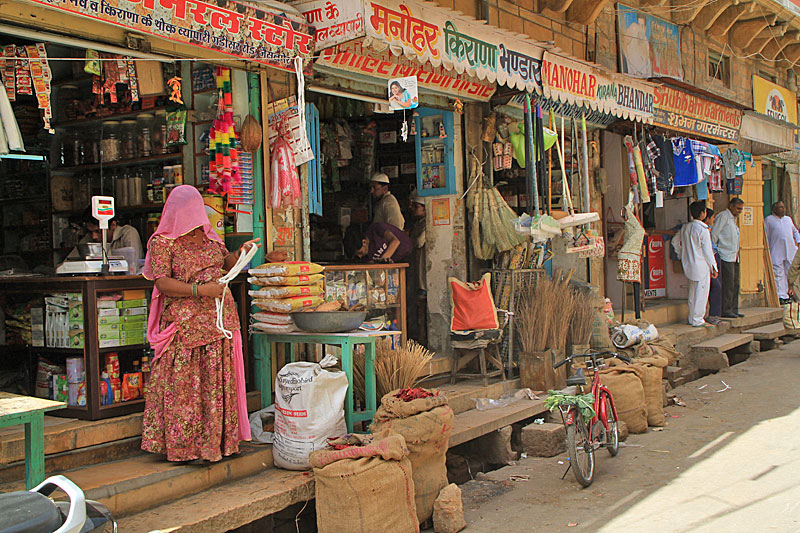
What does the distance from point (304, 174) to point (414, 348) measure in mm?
1709

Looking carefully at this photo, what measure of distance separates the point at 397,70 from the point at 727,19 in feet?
30.3

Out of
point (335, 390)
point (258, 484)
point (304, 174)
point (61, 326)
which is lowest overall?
point (258, 484)

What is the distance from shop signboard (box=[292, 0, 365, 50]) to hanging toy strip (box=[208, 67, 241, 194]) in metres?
0.75

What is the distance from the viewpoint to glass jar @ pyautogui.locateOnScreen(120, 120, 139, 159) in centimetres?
655

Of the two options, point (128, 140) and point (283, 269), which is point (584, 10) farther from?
point (283, 269)

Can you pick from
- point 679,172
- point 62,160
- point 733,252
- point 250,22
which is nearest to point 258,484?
point 250,22

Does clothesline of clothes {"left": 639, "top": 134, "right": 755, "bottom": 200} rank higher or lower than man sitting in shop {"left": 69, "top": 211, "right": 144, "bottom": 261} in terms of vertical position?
higher

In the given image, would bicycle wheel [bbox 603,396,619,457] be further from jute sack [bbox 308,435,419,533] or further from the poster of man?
the poster of man

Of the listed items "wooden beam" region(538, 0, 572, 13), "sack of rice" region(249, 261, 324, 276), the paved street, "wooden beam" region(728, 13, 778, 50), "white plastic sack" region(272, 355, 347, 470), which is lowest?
the paved street

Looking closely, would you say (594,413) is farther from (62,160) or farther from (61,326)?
(62,160)

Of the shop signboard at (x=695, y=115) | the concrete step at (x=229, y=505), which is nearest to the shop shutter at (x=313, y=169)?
the concrete step at (x=229, y=505)

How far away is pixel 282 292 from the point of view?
5.33 meters

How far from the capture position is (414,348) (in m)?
6.33

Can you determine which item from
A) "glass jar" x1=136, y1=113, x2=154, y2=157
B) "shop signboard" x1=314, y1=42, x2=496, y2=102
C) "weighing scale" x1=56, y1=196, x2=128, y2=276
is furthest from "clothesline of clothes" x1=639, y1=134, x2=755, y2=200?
"weighing scale" x1=56, y1=196, x2=128, y2=276
